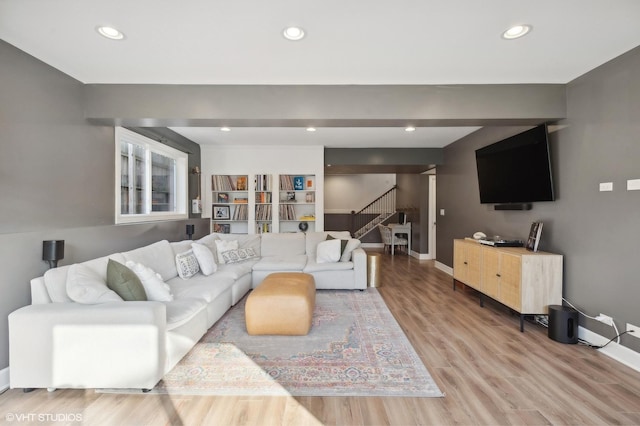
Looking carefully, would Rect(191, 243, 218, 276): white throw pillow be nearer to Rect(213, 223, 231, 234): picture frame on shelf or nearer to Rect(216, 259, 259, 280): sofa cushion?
Rect(216, 259, 259, 280): sofa cushion

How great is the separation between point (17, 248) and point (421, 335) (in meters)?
3.49

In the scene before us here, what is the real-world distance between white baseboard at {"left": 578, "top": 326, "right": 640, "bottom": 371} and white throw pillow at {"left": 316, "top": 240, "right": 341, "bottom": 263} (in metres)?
2.86

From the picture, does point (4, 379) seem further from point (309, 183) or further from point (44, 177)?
point (309, 183)

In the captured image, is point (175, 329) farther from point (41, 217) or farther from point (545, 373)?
point (545, 373)

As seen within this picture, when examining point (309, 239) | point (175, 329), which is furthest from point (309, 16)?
point (309, 239)

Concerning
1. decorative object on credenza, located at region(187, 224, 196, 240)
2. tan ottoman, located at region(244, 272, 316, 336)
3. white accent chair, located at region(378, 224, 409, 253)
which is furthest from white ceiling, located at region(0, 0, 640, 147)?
white accent chair, located at region(378, 224, 409, 253)

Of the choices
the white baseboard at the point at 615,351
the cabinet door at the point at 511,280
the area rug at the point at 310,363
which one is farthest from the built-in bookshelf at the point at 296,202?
the white baseboard at the point at 615,351

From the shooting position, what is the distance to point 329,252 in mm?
4395

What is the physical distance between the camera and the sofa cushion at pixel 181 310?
7.26 ft

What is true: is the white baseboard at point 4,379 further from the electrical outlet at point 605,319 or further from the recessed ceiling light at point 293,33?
the electrical outlet at point 605,319

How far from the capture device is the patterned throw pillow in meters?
4.27

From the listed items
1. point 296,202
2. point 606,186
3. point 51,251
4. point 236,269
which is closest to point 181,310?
point 51,251

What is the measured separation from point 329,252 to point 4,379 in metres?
3.43

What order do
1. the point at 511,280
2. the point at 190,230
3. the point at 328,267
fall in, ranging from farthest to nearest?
the point at 190,230 < the point at 328,267 < the point at 511,280
